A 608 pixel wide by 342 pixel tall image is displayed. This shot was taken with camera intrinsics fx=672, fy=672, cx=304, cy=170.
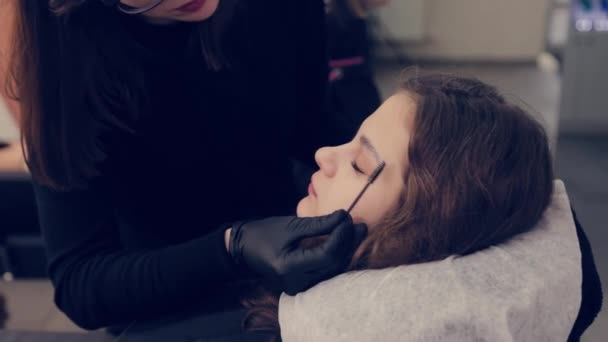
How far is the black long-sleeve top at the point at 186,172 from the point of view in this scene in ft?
3.03

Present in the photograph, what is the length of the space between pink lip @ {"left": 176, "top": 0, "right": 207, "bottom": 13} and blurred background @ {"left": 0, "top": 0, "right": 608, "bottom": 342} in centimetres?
24

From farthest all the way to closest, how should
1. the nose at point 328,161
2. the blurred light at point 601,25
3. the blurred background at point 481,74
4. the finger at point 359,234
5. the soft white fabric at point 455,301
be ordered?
the blurred light at point 601,25 < the blurred background at point 481,74 < the nose at point 328,161 < the finger at point 359,234 < the soft white fabric at point 455,301

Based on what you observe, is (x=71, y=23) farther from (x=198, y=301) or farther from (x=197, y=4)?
(x=198, y=301)

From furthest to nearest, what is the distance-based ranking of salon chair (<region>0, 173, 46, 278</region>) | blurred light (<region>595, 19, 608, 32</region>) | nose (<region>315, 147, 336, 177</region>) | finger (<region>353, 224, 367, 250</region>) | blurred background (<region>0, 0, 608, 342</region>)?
blurred light (<region>595, 19, 608, 32</region>), blurred background (<region>0, 0, 608, 342</region>), salon chair (<region>0, 173, 46, 278</region>), nose (<region>315, 147, 336, 177</region>), finger (<region>353, 224, 367, 250</region>)

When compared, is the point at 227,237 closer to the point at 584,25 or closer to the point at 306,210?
the point at 306,210

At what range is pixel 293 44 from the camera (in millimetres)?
1158

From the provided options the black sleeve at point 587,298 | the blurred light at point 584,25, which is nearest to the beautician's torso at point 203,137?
the black sleeve at point 587,298

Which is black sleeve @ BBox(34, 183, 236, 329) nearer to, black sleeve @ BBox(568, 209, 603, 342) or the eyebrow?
the eyebrow

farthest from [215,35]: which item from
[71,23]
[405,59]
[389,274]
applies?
[405,59]

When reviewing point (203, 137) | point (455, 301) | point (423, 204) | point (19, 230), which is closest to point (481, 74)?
point (19, 230)

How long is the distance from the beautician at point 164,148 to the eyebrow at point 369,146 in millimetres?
108

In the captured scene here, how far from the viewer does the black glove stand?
79 cm

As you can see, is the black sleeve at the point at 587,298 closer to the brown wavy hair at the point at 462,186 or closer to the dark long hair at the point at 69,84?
the brown wavy hair at the point at 462,186

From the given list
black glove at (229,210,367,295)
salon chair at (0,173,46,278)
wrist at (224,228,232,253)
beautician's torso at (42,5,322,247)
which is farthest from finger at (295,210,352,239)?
salon chair at (0,173,46,278)
